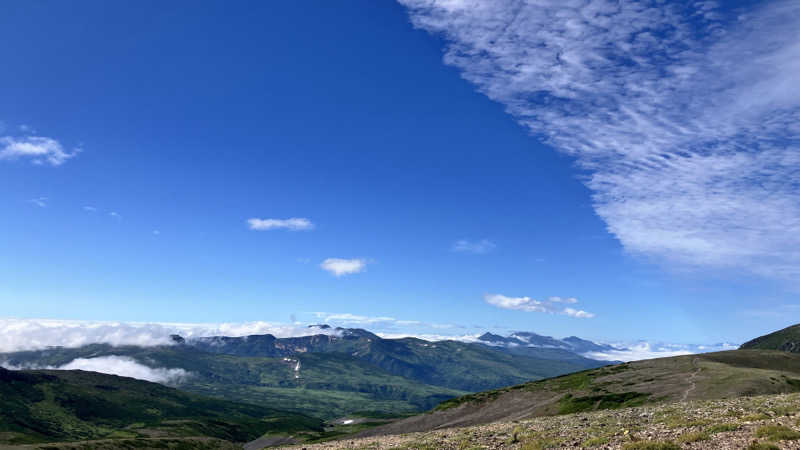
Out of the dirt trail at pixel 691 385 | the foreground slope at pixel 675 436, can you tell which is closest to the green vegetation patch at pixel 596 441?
the foreground slope at pixel 675 436

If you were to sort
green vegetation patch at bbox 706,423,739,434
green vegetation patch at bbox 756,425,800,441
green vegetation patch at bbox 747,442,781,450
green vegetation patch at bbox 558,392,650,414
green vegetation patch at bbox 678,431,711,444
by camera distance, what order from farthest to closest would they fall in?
1. green vegetation patch at bbox 558,392,650,414
2. green vegetation patch at bbox 706,423,739,434
3. green vegetation patch at bbox 678,431,711,444
4. green vegetation patch at bbox 756,425,800,441
5. green vegetation patch at bbox 747,442,781,450

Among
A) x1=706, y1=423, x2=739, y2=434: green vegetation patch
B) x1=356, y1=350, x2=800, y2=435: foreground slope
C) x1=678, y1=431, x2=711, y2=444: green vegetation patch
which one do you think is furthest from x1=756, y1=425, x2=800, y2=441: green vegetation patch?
x1=356, y1=350, x2=800, y2=435: foreground slope

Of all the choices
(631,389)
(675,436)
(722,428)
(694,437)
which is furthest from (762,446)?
(631,389)

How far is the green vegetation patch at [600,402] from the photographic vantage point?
9466 centimetres

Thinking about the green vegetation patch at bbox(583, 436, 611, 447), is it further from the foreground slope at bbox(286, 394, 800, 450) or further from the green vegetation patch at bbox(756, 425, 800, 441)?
the green vegetation patch at bbox(756, 425, 800, 441)

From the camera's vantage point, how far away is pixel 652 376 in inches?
4774

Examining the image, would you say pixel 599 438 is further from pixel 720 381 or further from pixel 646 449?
pixel 720 381

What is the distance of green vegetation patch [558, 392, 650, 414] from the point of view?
94656mm

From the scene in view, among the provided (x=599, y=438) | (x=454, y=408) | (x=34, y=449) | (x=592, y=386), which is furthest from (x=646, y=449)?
(x=34, y=449)

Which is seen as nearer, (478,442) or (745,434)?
(745,434)

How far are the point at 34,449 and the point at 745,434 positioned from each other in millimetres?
138057

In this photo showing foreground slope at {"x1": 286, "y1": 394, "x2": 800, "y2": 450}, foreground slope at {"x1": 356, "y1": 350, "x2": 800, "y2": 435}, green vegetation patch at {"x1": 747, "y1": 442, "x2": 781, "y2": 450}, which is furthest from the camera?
foreground slope at {"x1": 356, "y1": 350, "x2": 800, "y2": 435}

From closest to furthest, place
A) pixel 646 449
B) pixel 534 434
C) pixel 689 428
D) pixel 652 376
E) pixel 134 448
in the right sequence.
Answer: pixel 646 449 → pixel 689 428 → pixel 534 434 → pixel 652 376 → pixel 134 448

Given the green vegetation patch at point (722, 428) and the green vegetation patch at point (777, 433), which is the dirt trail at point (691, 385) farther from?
the green vegetation patch at point (777, 433)
